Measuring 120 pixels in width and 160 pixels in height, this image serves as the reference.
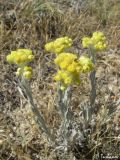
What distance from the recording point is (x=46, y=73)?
9.63ft

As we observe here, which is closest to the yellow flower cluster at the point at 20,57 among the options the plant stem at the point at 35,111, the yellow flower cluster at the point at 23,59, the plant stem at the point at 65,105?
the yellow flower cluster at the point at 23,59

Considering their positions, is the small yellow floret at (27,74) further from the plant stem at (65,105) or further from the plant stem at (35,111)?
the plant stem at (65,105)

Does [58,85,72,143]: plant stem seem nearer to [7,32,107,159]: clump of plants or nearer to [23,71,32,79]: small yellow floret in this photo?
[7,32,107,159]: clump of plants

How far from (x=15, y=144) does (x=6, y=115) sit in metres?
0.30

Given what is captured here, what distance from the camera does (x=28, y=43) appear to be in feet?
10.3

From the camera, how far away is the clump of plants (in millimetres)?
1793

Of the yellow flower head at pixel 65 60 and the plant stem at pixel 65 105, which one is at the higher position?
the yellow flower head at pixel 65 60

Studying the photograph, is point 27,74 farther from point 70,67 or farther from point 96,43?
point 96,43

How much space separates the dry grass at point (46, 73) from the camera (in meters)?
2.30

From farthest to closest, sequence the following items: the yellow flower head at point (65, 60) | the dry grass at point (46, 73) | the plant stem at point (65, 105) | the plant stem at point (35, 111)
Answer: the dry grass at point (46, 73), the plant stem at point (65, 105), the plant stem at point (35, 111), the yellow flower head at point (65, 60)

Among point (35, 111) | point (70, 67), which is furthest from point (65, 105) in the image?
point (70, 67)

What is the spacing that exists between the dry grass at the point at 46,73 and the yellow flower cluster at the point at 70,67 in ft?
1.55

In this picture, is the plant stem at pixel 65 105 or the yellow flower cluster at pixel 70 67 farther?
the plant stem at pixel 65 105

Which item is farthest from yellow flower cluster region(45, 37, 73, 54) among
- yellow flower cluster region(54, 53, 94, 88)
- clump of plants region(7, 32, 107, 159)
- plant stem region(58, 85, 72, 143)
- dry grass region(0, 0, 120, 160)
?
dry grass region(0, 0, 120, 160)
